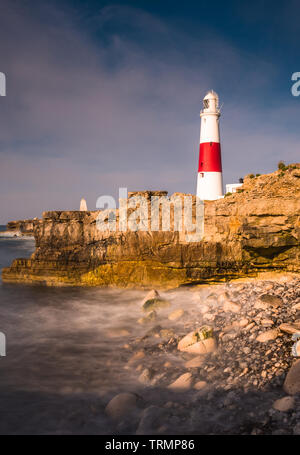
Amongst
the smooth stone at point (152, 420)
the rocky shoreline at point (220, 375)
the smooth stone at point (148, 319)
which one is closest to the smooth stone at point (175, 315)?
the rocky shoreline at point (220, 375)

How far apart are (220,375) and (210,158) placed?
25.0 metres

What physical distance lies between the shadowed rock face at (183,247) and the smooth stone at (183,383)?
7.34m

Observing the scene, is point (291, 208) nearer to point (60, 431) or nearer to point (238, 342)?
point (238, 342)

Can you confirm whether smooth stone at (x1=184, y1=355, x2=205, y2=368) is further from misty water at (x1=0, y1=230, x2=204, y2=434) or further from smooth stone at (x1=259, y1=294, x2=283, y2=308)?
smooth stone at (x1=259, y1=294, x2=283, y2=308)

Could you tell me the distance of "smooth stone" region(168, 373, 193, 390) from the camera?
5.32m

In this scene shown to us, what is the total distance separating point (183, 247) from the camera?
42.7 ft

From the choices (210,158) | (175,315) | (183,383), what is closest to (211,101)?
(210,158)

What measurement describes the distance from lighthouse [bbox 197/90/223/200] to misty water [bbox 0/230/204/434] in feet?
57.2

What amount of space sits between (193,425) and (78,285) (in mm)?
11767

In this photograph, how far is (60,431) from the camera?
4672 millimetres

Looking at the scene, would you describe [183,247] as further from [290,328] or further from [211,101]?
[211,101]
